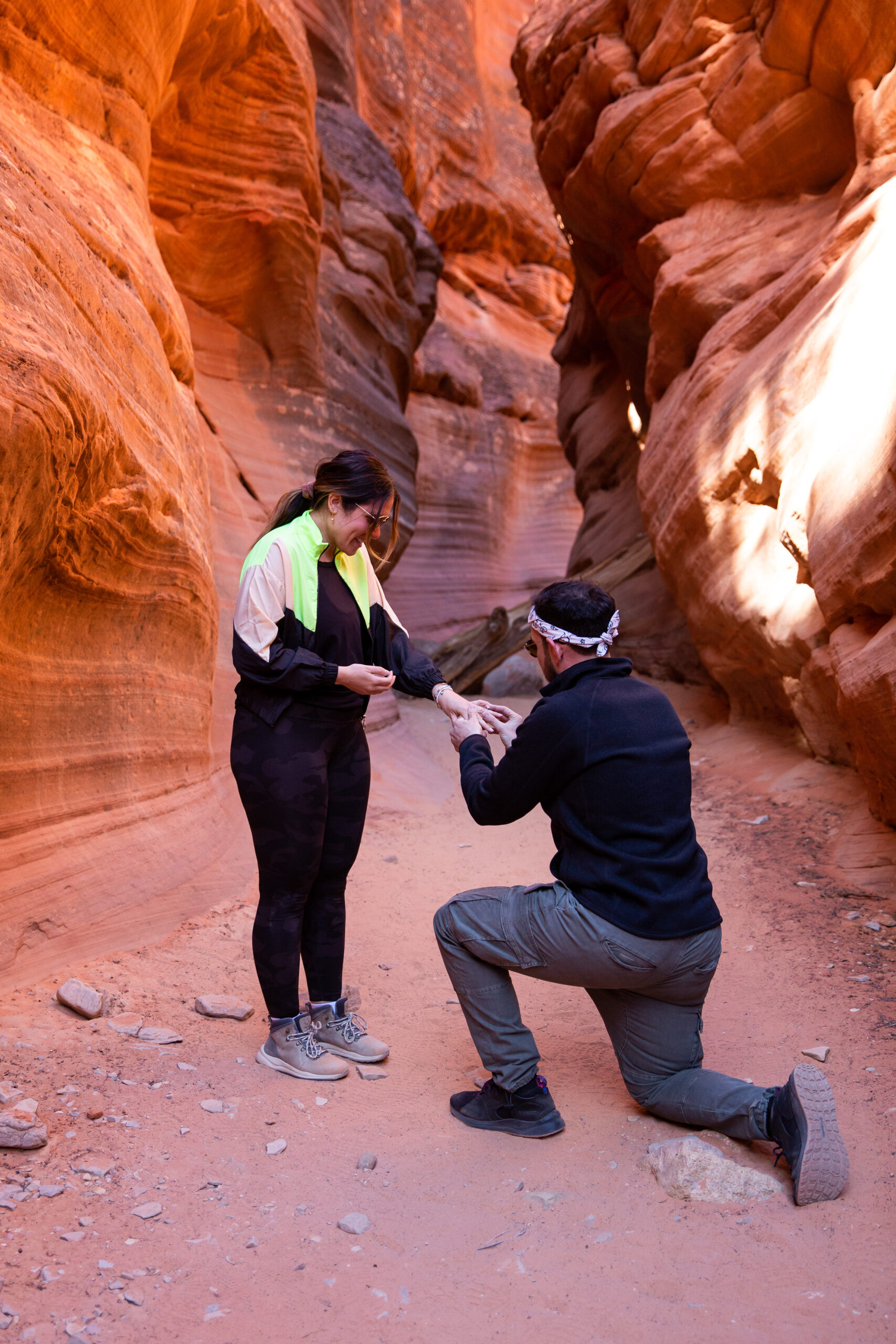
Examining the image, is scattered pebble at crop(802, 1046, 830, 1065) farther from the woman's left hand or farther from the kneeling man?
the woman's left hand

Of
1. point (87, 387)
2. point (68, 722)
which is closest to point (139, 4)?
point (87, 387)

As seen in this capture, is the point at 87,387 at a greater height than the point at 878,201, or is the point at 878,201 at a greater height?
the point at 878,201

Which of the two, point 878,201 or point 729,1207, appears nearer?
point 729,1207

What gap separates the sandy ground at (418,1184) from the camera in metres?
1.76

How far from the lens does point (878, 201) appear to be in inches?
208

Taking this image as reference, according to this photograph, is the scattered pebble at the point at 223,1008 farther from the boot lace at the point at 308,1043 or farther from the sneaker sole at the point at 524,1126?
the sneaker sole at the point at 524,1126

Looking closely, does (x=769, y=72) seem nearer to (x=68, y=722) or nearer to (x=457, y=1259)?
(x=68, y=722)

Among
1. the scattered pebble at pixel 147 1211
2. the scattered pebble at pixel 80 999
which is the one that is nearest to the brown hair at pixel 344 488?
the scattered pebble at pixel 80 999

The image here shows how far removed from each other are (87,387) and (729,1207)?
3115 millimetres

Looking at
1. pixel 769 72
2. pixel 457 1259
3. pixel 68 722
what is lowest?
pixel 457 1259

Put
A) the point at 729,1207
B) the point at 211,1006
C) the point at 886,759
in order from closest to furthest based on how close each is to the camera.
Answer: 1. the point at 729,1207
2. the point at 211,1006
3. the point at 886,759

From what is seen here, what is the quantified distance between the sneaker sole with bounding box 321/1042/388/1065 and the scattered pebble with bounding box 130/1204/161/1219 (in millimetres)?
904

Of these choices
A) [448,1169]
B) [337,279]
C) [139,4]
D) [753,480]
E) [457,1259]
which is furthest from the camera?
[337,279]

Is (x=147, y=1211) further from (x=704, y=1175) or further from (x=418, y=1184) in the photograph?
(x=704, y=1175)
